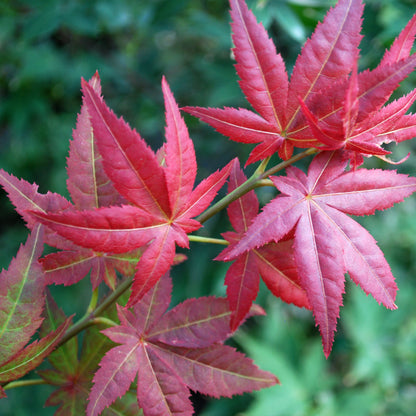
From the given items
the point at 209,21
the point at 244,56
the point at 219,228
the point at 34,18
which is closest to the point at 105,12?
the point at 34,18

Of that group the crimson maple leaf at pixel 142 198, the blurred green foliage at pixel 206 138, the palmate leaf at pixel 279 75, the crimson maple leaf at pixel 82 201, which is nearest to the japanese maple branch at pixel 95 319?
the crimson maple leaf at pixel 82 201

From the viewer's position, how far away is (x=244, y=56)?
555 mm

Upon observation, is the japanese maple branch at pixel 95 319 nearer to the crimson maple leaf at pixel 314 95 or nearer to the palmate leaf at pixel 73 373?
the palmate leaf at pixel 73 373

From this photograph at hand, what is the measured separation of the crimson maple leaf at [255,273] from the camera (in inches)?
22.8

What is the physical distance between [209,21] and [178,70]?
2.26ft

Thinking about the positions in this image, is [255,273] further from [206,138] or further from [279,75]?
[206,138]

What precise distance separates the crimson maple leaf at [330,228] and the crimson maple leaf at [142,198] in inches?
3.5

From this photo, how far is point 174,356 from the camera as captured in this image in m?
0.62

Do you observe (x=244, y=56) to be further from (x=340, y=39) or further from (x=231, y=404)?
(x=231, y=404)

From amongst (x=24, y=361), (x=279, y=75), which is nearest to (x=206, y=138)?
(x=279, y=75)

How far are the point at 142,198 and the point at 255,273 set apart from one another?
0.67 ft

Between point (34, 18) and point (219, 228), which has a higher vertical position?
point (34, 18)

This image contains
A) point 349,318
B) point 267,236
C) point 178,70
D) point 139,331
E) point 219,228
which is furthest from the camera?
point 178,70

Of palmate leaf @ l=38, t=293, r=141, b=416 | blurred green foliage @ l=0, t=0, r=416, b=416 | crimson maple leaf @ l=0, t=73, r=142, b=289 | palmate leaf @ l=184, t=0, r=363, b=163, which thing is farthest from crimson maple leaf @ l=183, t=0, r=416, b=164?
blurred green foliage @ l=0, t=0, r=416, b=416
